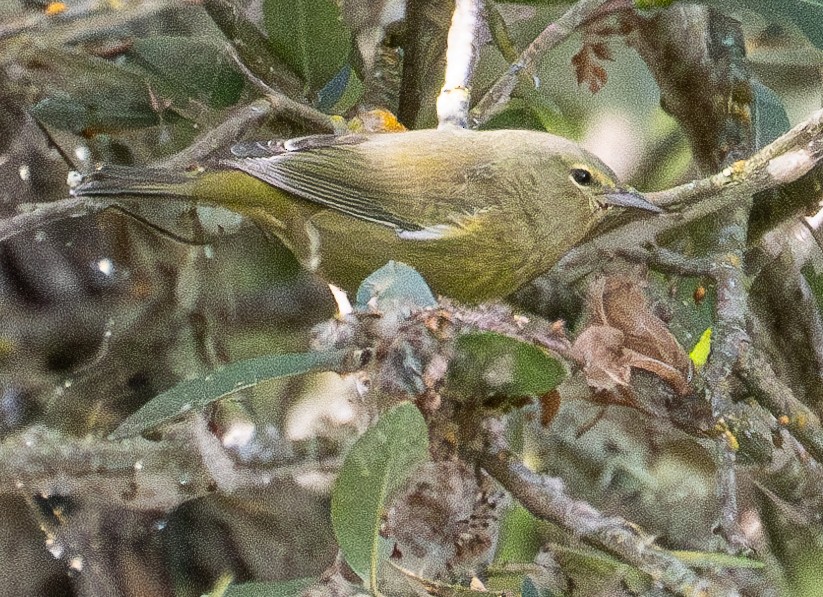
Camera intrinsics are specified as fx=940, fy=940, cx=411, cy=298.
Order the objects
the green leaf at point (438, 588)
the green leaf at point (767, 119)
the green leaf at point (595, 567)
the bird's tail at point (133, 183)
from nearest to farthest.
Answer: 1. the green leaf at point (438, 588)
2. the green leaf at point (595, 567)
3. the bird's tail at point (133, 183)
4. the green leaf at point (767, 119)

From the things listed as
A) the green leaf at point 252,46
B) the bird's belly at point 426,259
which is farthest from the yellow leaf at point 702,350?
the green leaf at point 252,46

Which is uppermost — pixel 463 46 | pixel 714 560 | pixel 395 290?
pixel 463 46

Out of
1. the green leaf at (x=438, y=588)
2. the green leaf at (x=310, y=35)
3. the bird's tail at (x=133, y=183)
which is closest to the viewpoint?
the green leaf at (x=438, y=588)

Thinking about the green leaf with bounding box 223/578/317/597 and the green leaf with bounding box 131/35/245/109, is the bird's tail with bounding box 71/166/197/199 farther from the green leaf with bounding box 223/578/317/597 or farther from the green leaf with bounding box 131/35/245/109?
the green leaf with bounding box 223/578/317/597

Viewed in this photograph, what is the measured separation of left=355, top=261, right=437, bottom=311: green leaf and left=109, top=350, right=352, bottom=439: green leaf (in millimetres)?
66

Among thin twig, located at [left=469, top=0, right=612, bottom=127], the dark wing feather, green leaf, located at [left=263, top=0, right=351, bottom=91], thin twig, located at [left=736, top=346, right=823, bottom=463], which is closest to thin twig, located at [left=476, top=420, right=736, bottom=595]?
thin twig, located at [left=736, top=346, right=823, bottom=463]

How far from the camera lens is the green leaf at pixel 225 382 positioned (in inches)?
33.3

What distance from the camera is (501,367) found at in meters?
0.88

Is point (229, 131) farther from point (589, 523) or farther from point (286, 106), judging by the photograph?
point (589, 523)

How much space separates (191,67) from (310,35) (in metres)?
0.18

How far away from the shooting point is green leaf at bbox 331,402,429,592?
2.68 feet

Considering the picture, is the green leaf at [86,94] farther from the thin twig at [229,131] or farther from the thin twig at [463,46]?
the thin twig at [463,46]

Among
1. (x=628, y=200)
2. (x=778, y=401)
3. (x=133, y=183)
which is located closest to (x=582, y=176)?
(x=628, y=200)

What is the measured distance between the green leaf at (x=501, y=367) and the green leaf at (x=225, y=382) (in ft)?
0.36
